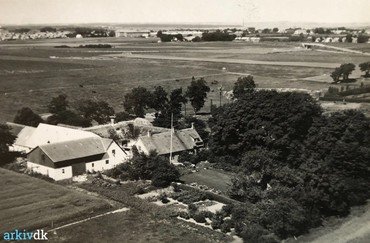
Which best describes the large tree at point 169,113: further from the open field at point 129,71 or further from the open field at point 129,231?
the open field at point 129,231

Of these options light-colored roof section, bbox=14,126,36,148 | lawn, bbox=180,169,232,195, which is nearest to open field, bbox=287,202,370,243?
lawn, bbox=180,169,232,195

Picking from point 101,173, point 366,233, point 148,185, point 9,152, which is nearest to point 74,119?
point 9,152

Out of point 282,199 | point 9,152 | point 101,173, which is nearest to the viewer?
point 282,199

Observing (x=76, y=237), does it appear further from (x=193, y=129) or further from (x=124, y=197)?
(x=193, y=129)

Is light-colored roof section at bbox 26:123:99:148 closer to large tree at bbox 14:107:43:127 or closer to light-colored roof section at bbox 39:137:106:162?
light-colored roof section at bbox 39:137:106:162

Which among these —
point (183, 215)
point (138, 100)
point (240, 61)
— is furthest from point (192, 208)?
point (240, 61)

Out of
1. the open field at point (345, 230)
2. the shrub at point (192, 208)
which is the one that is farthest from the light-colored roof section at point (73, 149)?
the open field at point (345, 230)
